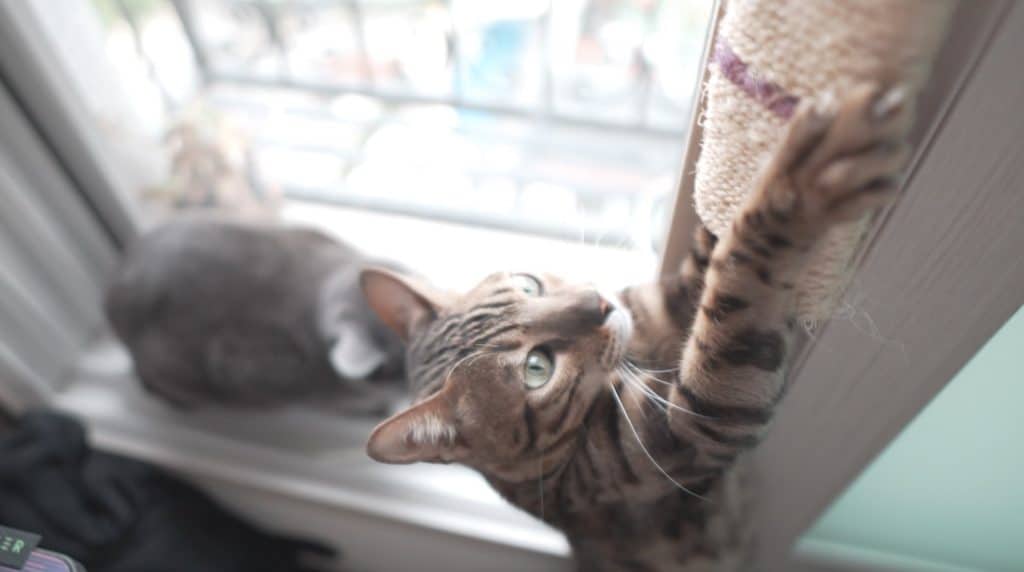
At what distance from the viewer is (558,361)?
0.62m

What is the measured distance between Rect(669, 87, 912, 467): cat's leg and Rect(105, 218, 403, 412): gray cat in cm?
61

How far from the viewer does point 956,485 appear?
2.56 ft

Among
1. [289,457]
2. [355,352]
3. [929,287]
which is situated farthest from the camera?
[289,457]

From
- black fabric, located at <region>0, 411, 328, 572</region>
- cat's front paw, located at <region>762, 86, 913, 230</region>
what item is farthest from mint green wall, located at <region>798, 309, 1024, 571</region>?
black fabric, located at <region>0, 411, 328, 572</region>

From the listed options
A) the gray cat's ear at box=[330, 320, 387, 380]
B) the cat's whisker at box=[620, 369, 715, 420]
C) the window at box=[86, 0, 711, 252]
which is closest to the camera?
the cat's whisker at box=[620, 369, 715, 420]

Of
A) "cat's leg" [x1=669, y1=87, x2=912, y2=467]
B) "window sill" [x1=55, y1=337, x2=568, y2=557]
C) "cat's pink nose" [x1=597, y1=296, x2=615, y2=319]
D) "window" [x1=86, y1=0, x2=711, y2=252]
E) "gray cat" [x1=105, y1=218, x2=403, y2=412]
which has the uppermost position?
"cat's leg" [x1=669, y1=87, x2=912, y2=467]

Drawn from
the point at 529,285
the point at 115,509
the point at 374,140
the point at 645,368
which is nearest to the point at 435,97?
the point at 374,140

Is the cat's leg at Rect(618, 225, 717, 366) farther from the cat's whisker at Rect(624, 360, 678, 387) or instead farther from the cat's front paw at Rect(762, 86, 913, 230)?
the cat's front paw at Rect(762, 86, 913, 230)

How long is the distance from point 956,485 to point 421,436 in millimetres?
690

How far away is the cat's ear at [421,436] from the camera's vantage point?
1.90 feet

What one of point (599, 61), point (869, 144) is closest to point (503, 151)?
point (599, 61)

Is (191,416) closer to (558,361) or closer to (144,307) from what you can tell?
(144,307)

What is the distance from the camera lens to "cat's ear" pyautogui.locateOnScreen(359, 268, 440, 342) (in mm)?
728

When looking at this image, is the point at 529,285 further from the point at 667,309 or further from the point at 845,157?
the point at 845,157
